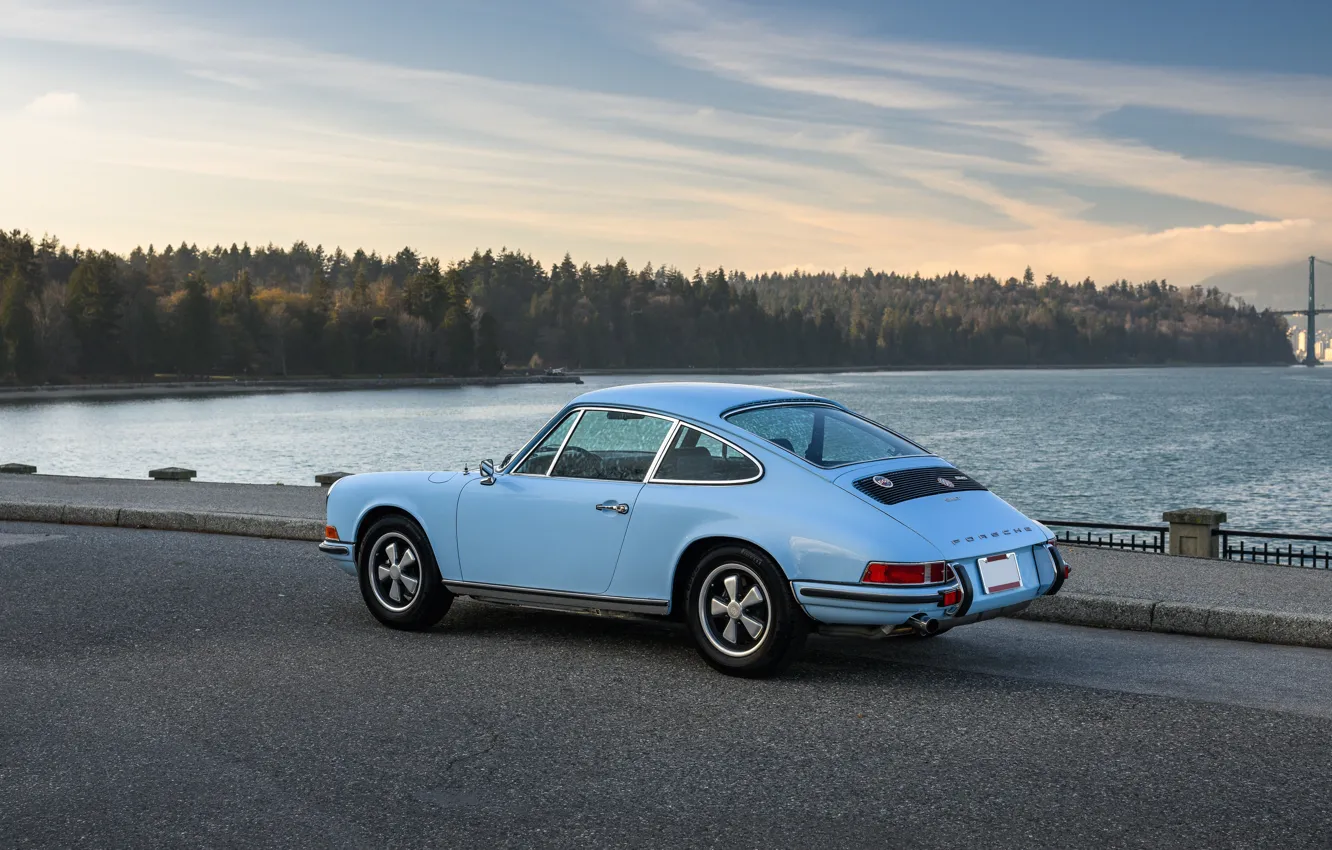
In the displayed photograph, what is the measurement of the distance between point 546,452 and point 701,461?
108cm

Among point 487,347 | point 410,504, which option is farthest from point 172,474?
point 487,347

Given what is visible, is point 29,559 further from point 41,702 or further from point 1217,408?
point 1217,408

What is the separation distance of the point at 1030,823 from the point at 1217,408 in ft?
406

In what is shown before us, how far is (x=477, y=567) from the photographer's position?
25.0ft

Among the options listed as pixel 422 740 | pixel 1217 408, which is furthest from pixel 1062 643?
pixel 1217 408

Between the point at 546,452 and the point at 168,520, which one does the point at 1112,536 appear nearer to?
the point at 546,452

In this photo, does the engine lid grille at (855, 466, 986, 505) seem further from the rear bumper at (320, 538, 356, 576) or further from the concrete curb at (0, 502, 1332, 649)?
the rear bumper at (320, 538, 356, 576)

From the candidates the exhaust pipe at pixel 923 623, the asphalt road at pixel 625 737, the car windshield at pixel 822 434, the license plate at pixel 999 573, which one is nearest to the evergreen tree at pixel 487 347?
the asphalt road at pixel 625 737

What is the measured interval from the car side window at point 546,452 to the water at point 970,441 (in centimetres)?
3309

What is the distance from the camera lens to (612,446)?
7.27 meters

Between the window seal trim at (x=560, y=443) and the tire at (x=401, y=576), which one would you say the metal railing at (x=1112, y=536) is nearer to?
the window seal trim at (x=560, y=443)

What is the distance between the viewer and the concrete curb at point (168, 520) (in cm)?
1262

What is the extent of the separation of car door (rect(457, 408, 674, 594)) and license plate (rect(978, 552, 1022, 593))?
5.98 feet

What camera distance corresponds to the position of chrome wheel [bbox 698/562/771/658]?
6574 mm
